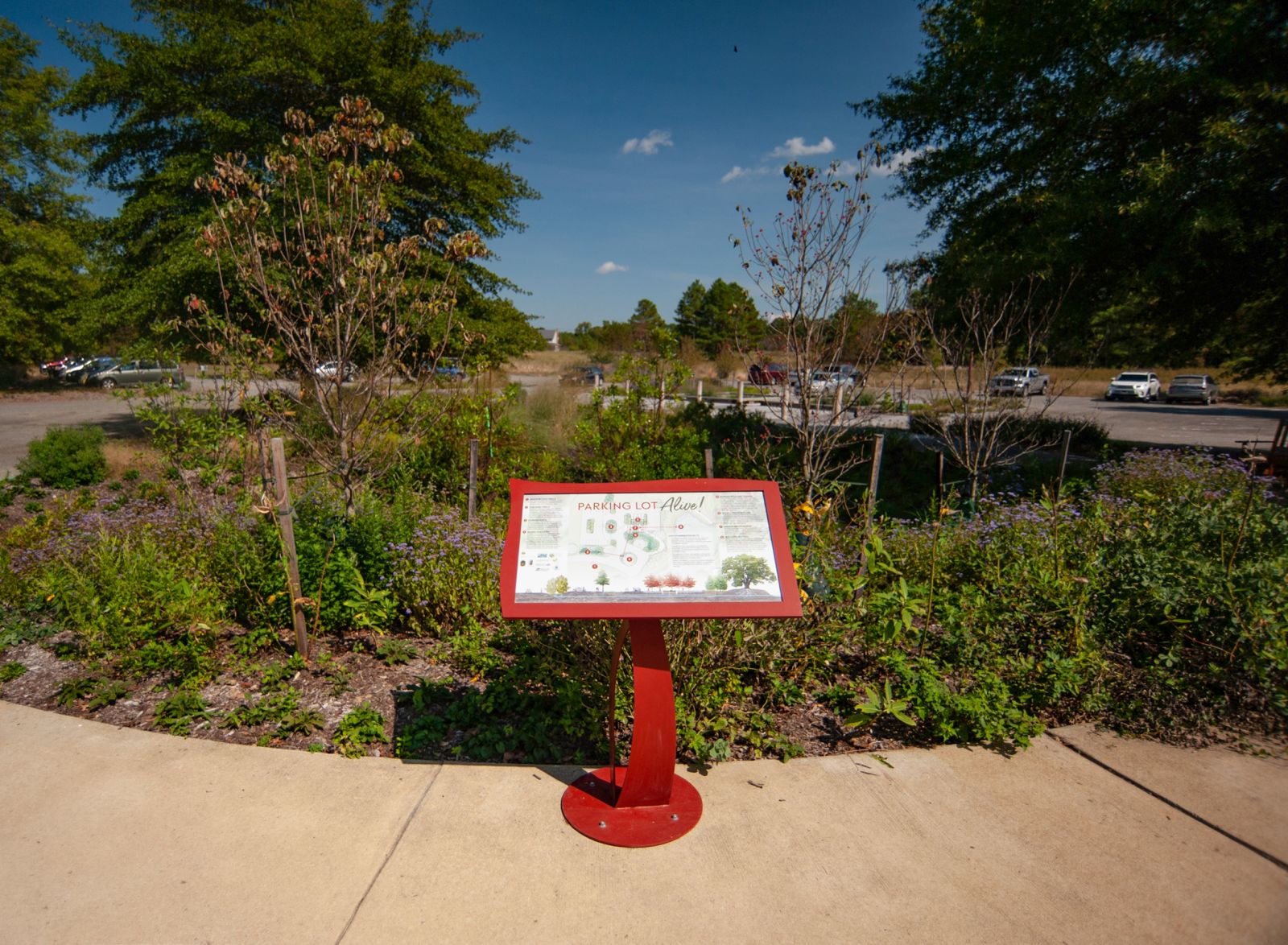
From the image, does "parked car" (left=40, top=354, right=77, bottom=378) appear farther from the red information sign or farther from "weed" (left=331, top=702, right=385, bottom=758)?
the red information sign

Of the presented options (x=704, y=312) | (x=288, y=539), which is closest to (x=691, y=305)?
(x=704, y=312)

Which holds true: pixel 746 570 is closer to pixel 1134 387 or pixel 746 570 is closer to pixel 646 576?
pixel 646 576

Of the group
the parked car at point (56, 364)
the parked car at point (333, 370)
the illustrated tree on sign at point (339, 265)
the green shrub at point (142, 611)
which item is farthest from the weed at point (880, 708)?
the parked car at point (56, 364)

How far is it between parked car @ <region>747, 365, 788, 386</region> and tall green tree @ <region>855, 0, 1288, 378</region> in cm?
290

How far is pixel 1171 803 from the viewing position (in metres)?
2.88

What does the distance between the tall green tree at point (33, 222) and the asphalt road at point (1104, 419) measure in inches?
86.2

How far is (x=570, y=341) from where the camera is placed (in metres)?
74.2

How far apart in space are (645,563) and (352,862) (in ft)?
4.68

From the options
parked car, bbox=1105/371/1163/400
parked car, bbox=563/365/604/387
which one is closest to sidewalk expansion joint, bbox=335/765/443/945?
parked car, bbox=563/365/604/387

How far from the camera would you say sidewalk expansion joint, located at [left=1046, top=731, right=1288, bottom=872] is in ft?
8.52

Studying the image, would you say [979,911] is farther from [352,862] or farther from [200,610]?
[200,610]

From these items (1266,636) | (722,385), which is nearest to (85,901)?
(1266,636)

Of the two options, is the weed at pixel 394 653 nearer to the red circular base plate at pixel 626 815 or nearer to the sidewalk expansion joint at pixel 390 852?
the sidewalk expansion joint at pixel 390 852

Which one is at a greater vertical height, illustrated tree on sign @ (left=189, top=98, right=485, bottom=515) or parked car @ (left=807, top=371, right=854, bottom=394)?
illustrated tree on sign @ (left=189, top=98, right=485, bottom=515)
